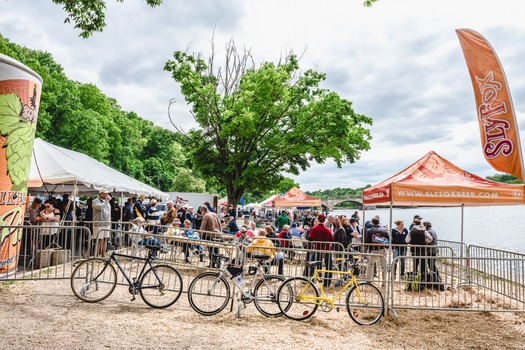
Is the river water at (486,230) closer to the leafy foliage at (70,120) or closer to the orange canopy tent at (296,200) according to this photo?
the orange canopy tent at (296,200)

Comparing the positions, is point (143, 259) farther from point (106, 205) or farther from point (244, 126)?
point (244, 126)

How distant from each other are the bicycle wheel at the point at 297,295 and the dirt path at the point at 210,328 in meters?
0.22

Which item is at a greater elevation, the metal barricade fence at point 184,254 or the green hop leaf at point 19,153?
the green hop leaf at point 19,153

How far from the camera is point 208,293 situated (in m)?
6.82

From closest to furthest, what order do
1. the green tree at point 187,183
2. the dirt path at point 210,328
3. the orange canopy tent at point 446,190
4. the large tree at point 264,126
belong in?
the dirt path at point 210,328 → the orange canopy tent at point 446,190 → the large tree at point 264,126 → the green tree at point 187,183

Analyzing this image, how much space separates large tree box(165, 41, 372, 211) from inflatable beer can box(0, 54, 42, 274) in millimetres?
12222

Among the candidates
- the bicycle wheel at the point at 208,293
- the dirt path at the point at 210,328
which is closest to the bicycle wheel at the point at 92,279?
the dirt path at the point at 210,328

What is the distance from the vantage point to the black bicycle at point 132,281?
707cm

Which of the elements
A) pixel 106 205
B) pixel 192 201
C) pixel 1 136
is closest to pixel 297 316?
pixel 1 136

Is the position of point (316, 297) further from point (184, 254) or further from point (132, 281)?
point (132, 281)

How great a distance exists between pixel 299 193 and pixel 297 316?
58.2 ft

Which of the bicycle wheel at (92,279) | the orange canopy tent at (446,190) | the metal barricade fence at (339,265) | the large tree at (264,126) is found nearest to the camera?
the bicycle wheel at (92,279)

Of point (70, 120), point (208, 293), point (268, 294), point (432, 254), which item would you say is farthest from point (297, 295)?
point (70, 120)

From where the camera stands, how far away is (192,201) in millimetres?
35938
